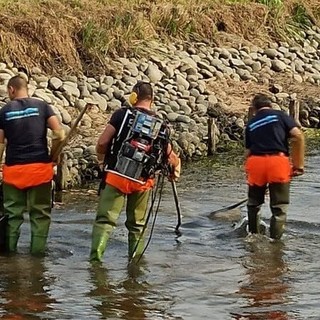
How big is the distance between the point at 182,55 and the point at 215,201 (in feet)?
29.7

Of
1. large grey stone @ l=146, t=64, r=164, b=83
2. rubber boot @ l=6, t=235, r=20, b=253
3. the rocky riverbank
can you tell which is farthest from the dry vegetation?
rubber boot @ l=6, t=235, r=20, b=253

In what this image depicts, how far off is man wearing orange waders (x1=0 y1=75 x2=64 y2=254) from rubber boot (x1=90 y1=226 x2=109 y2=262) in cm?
57

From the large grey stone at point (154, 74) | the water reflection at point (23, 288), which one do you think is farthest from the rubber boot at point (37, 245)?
the large grey stone at point (154, 74)

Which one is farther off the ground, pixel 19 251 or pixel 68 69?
Result: pixel 68 69

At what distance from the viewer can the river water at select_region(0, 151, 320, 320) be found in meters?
8.98

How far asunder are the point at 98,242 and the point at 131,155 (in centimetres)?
99

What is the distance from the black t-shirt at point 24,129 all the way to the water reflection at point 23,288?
1013mm

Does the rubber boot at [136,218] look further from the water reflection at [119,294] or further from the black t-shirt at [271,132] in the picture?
the black t-shirt at [271,132]

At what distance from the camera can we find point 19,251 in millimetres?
10977

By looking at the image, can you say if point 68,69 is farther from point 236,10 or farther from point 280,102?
point 236,10

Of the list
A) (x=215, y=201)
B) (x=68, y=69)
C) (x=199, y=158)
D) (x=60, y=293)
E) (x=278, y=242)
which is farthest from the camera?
(x=68, y=69)

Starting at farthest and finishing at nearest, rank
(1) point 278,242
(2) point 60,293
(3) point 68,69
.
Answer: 1. (3) point 68,69
2. (1) point 278,242
3. (2) point 60,293

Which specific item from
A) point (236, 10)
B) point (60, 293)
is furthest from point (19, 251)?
point (236, 10)

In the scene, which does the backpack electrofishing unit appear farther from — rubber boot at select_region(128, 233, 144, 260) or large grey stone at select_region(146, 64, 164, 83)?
large grey stone at select_region(146, 64, 164, 83)
